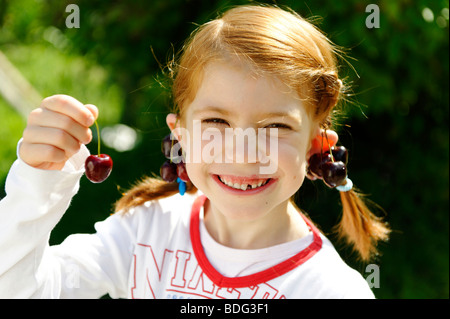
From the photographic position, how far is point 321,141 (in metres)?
1.60

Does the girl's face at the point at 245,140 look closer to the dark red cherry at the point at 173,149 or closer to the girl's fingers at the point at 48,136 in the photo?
the dark red cherry at the point at 173,149

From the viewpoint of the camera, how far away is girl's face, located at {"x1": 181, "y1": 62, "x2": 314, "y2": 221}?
1.37 meters

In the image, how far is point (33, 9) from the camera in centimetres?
463

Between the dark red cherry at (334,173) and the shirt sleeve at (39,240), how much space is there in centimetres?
65

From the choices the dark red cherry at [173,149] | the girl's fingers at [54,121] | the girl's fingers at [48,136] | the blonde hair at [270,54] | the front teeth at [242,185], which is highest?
the blonde hair at [270,54]

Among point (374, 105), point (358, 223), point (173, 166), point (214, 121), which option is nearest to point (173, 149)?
point (173, 166)

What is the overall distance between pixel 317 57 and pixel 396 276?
1.76 m

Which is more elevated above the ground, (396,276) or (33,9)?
(33,9)

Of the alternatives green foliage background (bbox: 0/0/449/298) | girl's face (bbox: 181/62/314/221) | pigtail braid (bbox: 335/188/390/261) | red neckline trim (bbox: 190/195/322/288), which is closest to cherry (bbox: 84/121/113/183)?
girl's face (bbox: 181/62/314/221)

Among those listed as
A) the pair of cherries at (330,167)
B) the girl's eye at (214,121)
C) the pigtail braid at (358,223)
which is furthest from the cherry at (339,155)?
the girl's eye at (214,121)

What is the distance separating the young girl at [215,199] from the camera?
1.35 metres

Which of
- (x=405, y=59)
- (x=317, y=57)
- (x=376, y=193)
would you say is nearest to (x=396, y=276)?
(x=376, y=193)

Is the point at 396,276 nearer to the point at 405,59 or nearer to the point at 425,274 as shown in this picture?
the point at 425,274

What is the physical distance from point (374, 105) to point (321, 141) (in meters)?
1.34
